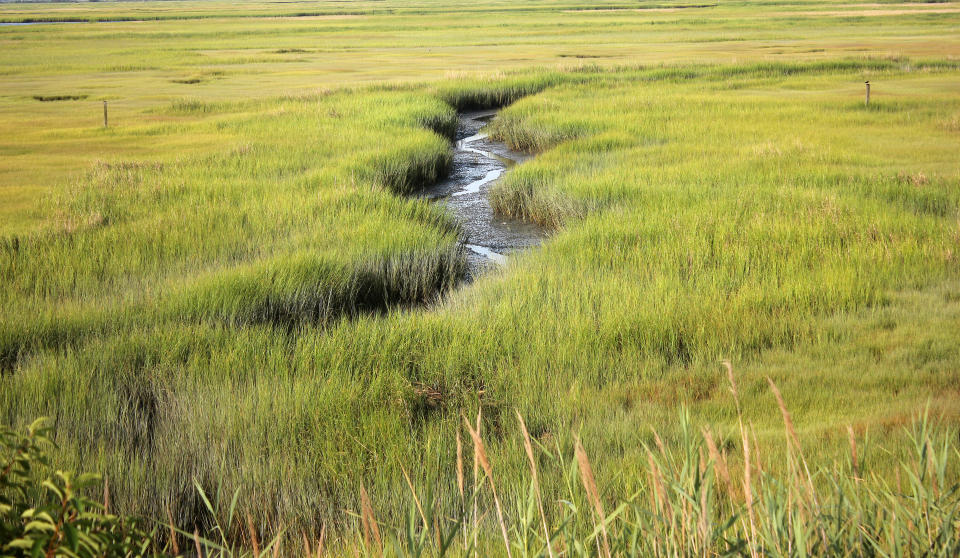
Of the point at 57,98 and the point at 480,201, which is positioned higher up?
the point at 57,98

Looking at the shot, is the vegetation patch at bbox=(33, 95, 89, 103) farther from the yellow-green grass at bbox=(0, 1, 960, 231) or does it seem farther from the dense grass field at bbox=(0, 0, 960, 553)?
the dense grass field at bbox=(0, 0, 960, 553)

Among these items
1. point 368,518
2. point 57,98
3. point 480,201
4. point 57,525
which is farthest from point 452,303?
point 57,98

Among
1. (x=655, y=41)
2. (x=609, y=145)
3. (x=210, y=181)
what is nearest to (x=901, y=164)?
(x=609, y=145)

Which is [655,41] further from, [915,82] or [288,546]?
[288,546]

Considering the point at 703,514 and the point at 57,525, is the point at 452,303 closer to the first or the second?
the point at 703,514

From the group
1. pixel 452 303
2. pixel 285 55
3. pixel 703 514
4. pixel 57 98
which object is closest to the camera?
pixel 703 514

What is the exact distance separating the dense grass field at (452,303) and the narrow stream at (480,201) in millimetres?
445

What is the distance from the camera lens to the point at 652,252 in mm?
9148

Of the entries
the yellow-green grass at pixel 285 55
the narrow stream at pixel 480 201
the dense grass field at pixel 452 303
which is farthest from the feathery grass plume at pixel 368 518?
the yellow-green grass at pixel 285 55

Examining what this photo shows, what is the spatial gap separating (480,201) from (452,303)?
7.07 meters

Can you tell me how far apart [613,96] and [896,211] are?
1541 centimetres

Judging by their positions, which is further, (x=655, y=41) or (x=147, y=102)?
(x=655, y=41)

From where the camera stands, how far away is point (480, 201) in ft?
49.0

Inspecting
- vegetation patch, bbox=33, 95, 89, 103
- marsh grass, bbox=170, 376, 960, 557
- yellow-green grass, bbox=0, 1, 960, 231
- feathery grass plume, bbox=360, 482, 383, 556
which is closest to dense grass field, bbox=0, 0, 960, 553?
marsh grass, bbox=170, 376, 960, 557
